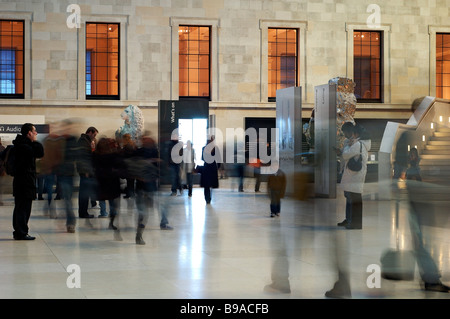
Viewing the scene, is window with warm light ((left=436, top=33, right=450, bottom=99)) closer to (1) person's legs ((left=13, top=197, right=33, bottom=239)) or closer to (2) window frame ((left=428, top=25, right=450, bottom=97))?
(2) window frame ((left=428, top=25, right=450, bottom=97))

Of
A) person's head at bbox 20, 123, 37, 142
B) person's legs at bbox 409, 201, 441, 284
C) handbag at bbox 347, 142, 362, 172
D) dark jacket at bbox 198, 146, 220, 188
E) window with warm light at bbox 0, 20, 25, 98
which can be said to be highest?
window with warm light at bbox 0, 20, 25, 98

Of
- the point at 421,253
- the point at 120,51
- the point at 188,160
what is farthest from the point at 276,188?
the point at 120,51

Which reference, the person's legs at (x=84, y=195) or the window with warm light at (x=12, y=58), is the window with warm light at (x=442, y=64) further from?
the person's legs at (x=84, y=195)

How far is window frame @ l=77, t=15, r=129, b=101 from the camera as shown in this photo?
28438 millimetres

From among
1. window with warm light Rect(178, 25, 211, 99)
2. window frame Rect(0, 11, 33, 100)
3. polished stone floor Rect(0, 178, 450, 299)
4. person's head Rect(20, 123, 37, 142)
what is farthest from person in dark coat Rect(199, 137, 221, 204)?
window frame Rect(0, 11, 33, 100)

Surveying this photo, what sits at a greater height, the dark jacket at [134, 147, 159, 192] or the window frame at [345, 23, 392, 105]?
the window frame at [345, 23, 392, 105]

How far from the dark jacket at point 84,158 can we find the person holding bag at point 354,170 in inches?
192

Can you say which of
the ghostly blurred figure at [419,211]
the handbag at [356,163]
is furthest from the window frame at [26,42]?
the ghostly blurred figure at [419,211]

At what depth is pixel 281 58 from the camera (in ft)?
99.6

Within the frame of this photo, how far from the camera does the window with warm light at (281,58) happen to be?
1195 inches

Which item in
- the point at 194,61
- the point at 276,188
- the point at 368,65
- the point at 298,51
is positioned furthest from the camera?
the point at 368,65

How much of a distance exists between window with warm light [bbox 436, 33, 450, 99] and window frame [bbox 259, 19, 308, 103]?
21.2 feet

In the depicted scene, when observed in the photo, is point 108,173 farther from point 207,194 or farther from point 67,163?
point 207,194

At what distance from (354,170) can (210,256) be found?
12.3 feet
